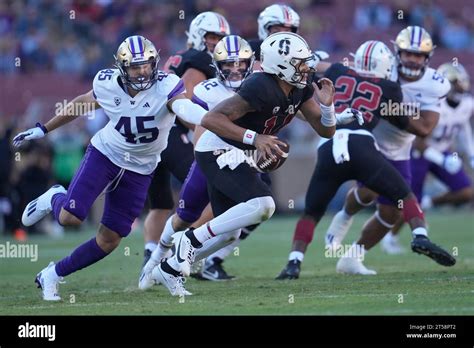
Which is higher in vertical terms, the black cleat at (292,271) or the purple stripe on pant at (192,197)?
the purple stripe on pant at (192,197)

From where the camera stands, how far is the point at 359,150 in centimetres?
822

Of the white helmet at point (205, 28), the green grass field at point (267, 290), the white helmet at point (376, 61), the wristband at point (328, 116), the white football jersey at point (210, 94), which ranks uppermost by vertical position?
the white helmet at point (205, 28)

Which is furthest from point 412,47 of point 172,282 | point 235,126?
point 172,282

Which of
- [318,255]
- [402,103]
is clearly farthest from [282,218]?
[402,103]

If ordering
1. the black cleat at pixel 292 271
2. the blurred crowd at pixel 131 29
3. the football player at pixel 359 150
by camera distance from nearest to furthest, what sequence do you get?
1. the football player at pixel 359 150
2. the black cleat at pixel 292 271
3. the blurred crowd at pixel 131 29

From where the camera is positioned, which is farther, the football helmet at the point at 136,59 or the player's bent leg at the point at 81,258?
the player's bent leg at the point at 81,258

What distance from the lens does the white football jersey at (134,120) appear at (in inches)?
285

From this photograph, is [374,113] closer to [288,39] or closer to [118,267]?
[288,39]

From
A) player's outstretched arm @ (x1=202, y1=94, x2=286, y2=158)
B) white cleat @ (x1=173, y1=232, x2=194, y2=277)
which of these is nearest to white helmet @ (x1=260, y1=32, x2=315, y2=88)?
player's outstretched arm @ (x1=202, y1=94, x2=286, y2=158)

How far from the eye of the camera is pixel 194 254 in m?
7.17

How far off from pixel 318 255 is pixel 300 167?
20.3ft

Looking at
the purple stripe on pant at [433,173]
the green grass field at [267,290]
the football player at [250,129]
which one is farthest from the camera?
the purple stripe on pant at [433,173]

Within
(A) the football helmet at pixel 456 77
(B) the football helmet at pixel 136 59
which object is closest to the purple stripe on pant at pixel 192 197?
(B) the football helmet at pixel 136 59

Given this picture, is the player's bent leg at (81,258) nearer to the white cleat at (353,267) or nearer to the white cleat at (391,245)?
the white cleat at (353,267)
